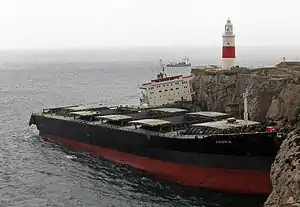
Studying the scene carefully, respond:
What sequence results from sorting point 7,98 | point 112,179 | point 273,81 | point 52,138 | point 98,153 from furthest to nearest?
point 7,98
point 52,138
point 98,153
point 273,81
point 112,179

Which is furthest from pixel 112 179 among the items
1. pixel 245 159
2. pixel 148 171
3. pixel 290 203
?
pixel 290 203

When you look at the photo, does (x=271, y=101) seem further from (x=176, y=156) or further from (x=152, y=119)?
(x=152, y=119)

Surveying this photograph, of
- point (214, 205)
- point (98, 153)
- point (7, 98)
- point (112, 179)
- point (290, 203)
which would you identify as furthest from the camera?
point (7, 98)

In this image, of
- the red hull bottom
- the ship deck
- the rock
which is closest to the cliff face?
the ship deck

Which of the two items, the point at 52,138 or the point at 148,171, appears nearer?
the point at 148,171

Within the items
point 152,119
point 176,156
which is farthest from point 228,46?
point 176,156

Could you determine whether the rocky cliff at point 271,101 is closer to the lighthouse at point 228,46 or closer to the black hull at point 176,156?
the lighthouse at point 228,46

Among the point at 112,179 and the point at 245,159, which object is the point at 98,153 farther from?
the point at 245,159
